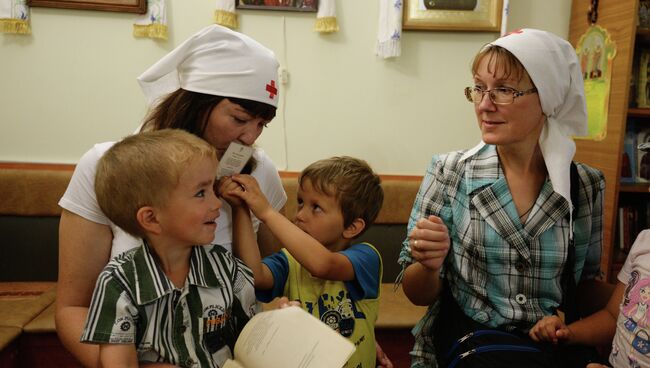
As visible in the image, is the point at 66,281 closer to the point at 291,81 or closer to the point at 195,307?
the point at 195,307

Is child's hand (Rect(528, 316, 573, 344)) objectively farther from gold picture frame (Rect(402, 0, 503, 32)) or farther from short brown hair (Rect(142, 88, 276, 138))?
gold picture frame (Rect(402, 0, 503, 32))

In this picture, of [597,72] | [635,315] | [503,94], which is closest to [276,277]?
[503,94]

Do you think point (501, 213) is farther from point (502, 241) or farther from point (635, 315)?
point (635, 315)

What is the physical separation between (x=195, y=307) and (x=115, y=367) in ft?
0.67

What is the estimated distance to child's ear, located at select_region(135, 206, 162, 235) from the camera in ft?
3.66

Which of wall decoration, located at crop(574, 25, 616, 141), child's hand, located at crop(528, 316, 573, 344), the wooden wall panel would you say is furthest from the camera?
wall decoration, located at crop(574, 25, 616, 141)

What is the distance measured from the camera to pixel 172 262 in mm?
1171

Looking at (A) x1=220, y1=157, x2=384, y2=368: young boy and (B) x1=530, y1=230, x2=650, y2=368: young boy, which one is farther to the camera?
(A) x1=220, y1=157, x2=384, y2=368: young boy

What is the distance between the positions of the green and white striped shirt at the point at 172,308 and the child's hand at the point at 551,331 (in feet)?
2.59

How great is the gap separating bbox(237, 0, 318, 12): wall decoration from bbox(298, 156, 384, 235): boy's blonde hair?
1.78 meters

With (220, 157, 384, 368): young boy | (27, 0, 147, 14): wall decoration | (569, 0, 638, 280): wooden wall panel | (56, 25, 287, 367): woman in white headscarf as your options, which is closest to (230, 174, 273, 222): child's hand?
(220, 157, 384, 368): young boy

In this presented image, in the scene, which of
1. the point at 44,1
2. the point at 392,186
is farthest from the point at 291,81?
the point at 44,1

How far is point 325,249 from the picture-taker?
1335 mm

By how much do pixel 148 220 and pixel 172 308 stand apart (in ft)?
0.68
